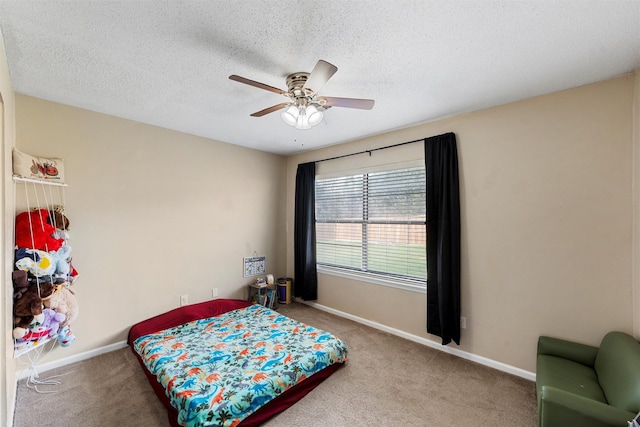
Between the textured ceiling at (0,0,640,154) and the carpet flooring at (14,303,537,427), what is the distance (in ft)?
8.14

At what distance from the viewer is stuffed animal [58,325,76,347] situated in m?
2.26

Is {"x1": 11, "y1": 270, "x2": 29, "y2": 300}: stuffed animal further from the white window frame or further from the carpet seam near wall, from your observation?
the white window frame

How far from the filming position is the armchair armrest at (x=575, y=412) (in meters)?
1.30

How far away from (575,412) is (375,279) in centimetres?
213

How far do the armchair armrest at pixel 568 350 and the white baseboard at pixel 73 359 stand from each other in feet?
13.2

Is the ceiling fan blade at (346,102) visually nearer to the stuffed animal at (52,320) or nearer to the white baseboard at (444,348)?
the white baseboard at (444,348)

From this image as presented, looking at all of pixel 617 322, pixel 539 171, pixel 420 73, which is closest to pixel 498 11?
pixel 420 73

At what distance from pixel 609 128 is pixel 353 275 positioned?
9.34ft

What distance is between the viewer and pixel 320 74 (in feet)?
4.97

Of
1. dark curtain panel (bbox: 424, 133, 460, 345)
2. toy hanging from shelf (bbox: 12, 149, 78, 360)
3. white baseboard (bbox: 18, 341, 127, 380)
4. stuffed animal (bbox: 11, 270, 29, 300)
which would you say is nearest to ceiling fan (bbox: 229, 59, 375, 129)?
dark curtain panel (bbox: 424, 133, 460, 345)

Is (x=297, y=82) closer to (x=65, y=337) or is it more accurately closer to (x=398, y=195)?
(x=398, y=195)

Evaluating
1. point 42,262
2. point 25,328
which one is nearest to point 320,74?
point 42,262

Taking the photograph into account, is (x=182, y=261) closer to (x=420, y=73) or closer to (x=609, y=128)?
(x=420, y=73)

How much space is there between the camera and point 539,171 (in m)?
2.27
